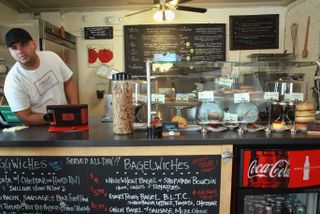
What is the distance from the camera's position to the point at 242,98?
1.46 metres

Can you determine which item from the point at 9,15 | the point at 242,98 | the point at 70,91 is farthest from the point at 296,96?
the point at 9,15

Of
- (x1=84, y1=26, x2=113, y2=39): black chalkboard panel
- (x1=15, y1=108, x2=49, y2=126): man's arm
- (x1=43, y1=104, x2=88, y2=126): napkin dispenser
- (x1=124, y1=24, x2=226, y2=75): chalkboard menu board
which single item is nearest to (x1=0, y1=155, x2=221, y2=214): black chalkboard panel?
(x1=43, y1=104, x2=88, y2=126): napkin dispenser

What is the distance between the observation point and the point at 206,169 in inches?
49.8

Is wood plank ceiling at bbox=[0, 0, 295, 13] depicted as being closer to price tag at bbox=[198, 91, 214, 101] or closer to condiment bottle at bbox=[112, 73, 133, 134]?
price tag at bbox=[198, 91, 214, 101]

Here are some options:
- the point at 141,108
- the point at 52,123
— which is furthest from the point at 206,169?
the point at 52,123

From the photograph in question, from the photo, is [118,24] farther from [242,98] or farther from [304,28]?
[242,98]

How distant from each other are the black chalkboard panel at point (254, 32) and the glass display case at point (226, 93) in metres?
2.39

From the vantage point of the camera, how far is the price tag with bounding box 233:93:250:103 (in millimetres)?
1454

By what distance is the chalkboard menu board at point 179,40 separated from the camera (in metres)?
3.83

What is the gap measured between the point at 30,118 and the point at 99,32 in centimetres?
247

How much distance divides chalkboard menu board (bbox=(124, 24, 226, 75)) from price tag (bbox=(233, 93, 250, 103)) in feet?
7.97

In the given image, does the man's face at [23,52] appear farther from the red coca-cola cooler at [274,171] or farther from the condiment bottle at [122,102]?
the red coca-cola cooler at [274,171]

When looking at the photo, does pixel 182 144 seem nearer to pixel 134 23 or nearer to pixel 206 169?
pixel 206 169

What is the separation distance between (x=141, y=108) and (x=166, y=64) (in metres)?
0.32
